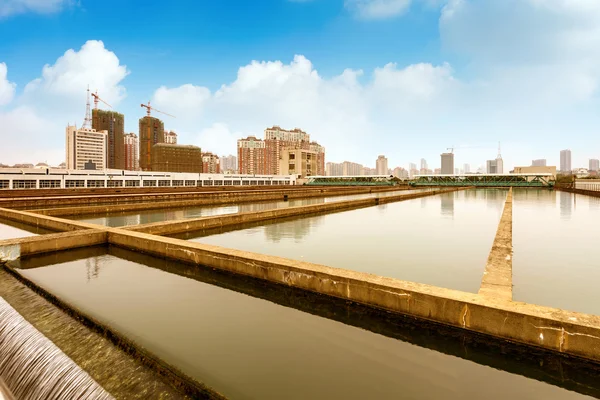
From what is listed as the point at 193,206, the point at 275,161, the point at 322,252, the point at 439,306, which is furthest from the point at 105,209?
the point at 275,161

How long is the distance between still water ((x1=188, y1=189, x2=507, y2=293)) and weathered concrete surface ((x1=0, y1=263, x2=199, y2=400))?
240 inches

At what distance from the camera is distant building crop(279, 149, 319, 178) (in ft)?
490

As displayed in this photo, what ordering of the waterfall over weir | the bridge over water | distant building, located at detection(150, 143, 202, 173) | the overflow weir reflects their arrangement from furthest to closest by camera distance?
distant building, located at detection(150, 143, 202, 173) → the bridge over water → the overflow weir → the waterfall over weir

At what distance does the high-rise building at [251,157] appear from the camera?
626 feet

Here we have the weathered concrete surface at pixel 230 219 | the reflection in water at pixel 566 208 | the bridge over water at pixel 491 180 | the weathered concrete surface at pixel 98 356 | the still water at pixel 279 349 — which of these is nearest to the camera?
the weathered concrete surface at pixel 98 356

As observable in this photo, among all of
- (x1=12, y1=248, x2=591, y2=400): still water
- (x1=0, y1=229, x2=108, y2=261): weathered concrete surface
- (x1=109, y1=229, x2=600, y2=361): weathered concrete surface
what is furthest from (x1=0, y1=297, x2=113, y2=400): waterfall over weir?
(x1=0, y1=229, x2=108, y2=261): weathered concrete surface

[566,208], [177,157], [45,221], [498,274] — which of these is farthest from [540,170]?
[177,157]

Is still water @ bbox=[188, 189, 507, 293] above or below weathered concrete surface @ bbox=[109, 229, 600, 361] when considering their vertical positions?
below

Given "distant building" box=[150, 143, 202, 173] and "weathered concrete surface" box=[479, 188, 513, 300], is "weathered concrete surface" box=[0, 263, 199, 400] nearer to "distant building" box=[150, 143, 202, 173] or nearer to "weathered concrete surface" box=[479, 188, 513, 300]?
"weathered concrete surface" box=[479, 188, 513, 300]

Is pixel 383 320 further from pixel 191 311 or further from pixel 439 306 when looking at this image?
pixel 191 311

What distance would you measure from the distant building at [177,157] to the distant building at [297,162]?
4295 cm

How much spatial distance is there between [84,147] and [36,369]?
206711 mm

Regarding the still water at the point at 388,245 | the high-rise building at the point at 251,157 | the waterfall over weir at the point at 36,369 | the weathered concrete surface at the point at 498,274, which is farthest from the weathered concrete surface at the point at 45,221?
the high-rise building at the point at 251,157

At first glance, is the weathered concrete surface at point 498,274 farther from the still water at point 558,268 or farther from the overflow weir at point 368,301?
the still water at point 558,268
